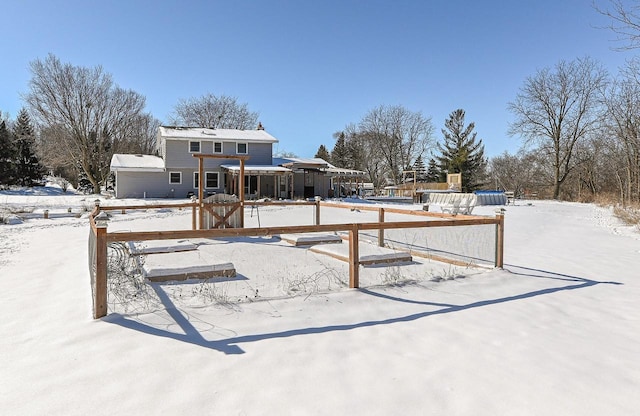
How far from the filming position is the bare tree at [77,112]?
31578mm

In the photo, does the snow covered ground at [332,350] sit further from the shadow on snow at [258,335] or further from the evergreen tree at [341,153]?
the evergreen tree at [341,153]

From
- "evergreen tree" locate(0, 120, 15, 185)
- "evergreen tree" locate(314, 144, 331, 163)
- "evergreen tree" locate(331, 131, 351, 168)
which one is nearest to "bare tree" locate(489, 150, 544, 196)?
"evergreen tree" locate(331, 131, 351, 168)

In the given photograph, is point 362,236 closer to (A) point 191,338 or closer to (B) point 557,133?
(A) point 191,338

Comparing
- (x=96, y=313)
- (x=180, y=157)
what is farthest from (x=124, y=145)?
(x=96, y=313)

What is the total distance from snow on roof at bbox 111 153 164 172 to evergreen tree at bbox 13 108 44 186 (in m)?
15.4

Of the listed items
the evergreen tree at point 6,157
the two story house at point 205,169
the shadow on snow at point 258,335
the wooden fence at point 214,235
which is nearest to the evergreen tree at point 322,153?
the two story house at point 205,169

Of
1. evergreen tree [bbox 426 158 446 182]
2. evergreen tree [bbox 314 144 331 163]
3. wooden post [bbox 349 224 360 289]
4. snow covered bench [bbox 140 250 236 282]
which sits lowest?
snow covered bench [bbox 140 250 236 282]

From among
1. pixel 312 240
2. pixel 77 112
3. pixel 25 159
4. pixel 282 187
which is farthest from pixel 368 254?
pixel 25 159

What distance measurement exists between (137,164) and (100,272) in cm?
2789

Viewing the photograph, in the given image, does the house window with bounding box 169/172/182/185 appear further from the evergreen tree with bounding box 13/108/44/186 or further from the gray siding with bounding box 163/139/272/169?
the evergreen tree with bounding box 13/108/44/186

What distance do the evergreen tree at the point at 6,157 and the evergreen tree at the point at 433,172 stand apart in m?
47.9

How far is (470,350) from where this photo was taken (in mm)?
3229

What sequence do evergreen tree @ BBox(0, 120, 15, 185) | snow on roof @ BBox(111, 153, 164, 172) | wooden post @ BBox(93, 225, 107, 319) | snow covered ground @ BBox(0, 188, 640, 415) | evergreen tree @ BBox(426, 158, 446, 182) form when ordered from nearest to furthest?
1. snow covered ground @ BBox(0, 188, 640, 415)
2. wooden post @ BBox(93, 225, 107, 319)
3. snow on roof @ BBox(111, 153, 164, 172)
4. evergreen tree @ BBox(0, 120, 15, 185)
5. evergreen tree @ BBox(426, 158, 446, 182)

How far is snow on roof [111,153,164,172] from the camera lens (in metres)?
27.5
